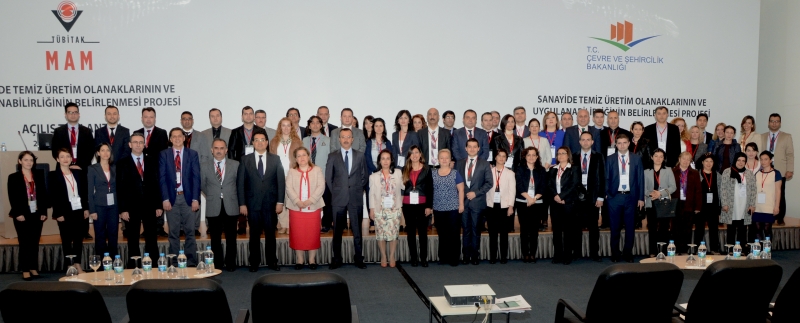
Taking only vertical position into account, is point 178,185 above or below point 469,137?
below

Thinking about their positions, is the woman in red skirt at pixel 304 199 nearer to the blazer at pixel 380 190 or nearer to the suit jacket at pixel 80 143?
the blazer at pixel 380 190

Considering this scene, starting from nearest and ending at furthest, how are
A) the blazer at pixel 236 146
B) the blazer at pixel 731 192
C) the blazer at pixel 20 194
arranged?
the blazer at pixel 20 194 < the blazer at pixel 236 146 < the blazer at pixel 731 192

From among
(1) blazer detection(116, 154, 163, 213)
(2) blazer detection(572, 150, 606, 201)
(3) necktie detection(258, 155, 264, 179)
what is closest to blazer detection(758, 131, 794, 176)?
Answer: (2) blazer detection(572, 150, 606, 201)

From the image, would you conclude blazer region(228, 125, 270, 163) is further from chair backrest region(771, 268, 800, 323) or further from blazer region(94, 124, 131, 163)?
chair backrest region(771, 268, 800, 323)

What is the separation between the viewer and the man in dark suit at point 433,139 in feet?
24.1

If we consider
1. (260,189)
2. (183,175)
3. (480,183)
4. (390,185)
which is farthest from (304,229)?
(480,183)

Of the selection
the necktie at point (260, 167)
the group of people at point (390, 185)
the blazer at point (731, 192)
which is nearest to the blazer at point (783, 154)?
the group of people at point (390, 185)

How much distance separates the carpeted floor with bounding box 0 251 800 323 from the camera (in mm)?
5047

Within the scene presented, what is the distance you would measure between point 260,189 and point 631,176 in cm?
429

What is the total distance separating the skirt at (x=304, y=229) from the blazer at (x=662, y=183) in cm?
397

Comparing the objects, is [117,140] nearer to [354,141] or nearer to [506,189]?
[354,141]

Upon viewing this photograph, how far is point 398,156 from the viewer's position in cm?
736

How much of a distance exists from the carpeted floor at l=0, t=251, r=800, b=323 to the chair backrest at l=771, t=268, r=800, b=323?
1.90 meters

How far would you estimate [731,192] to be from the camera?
7.46 metres
